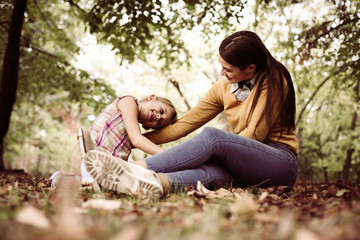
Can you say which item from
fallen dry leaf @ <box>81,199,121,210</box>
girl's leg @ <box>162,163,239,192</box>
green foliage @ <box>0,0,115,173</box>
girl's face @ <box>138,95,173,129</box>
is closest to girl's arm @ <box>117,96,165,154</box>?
girl's face @ <box>138,95,173,129</box>

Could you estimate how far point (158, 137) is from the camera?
332cm

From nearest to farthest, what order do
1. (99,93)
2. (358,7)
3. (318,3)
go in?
(358,7)
(318,3)
(99,93)

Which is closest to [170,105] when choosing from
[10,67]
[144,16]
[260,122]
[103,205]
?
[260,122]

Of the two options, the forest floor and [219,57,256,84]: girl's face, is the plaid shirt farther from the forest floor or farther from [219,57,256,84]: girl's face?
the forest floor

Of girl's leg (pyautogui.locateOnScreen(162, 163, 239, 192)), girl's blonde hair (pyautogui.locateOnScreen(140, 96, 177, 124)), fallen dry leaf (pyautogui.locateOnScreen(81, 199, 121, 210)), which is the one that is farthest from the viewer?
girl's blonde hair (pyautogui.locateOnScreen(140, 96, 177, 124))

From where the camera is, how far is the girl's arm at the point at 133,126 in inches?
109

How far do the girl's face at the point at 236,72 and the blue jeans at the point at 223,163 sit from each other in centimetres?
72

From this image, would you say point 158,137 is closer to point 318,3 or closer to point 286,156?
point 286,156

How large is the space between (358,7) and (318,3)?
1763mm

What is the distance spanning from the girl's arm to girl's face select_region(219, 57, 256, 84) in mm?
911

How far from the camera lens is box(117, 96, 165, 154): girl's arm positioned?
277 centimetres

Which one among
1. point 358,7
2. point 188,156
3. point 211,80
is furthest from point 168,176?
point 211,80

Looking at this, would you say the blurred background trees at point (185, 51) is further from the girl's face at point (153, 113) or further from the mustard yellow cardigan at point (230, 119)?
the girl's face at point (153, 113)

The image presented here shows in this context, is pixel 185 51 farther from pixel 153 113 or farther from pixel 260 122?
pixel 260 122
